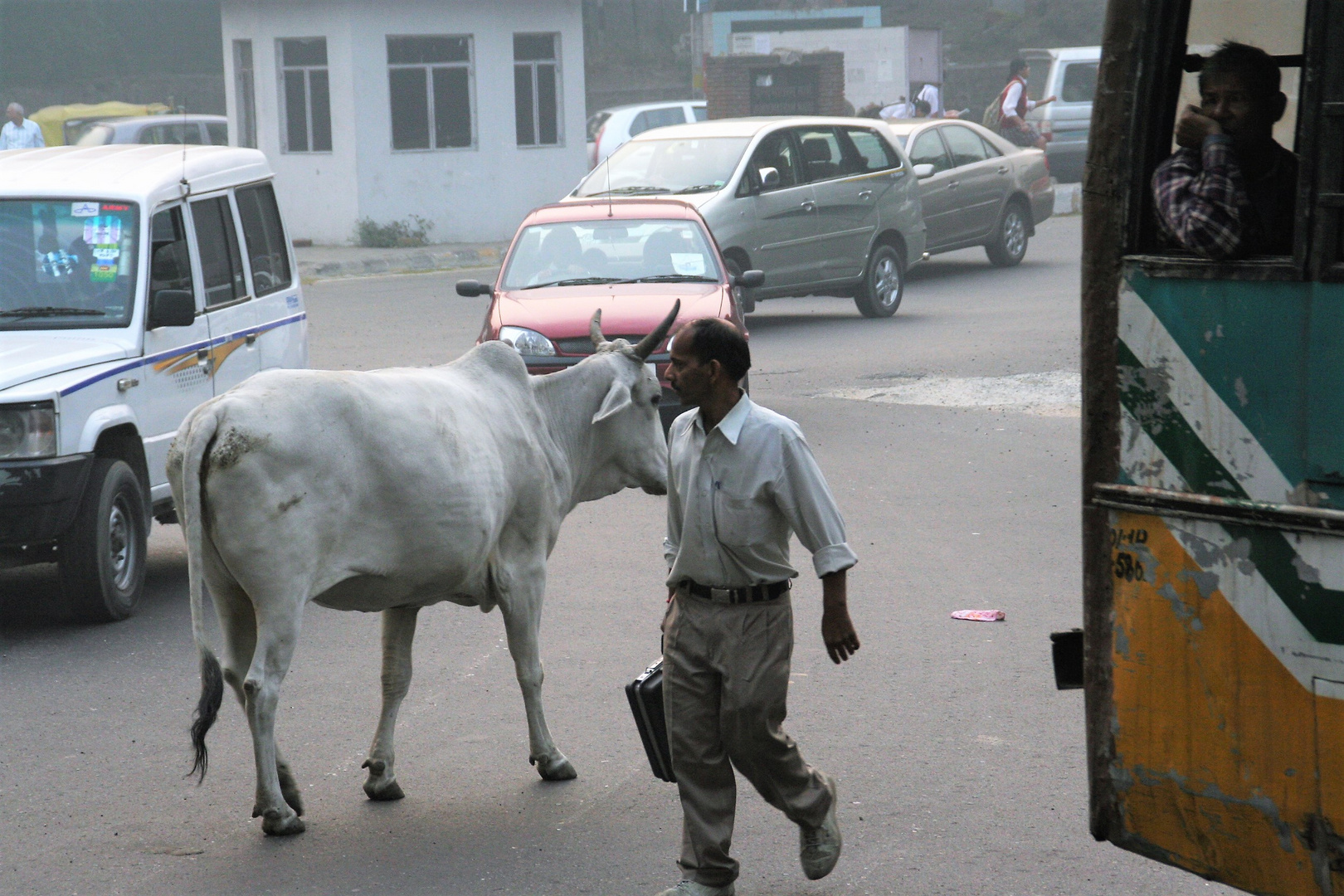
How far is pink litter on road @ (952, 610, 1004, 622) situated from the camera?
24.8 ft

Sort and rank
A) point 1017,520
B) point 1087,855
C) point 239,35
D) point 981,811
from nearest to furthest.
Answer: point 1087,855
point 981,811
point 1017,520
point 239,35

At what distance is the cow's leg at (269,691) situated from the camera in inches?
201

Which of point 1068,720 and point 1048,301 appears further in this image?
point 1048,301

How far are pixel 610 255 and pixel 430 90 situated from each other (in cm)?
A: 1397

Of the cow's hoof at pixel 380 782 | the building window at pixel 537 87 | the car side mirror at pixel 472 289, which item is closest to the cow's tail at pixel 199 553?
the cow's hoof at pixel 380 782

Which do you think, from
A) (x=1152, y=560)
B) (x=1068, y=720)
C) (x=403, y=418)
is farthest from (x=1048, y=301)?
(x=1152, y=560)

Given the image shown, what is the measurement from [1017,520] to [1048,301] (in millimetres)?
9955

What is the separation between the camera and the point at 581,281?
42.5 feet

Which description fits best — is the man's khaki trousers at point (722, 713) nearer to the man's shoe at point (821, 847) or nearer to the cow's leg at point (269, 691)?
the man's shoe at point (821, 847)

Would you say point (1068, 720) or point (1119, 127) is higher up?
point (1119, 127)

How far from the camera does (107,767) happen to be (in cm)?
594

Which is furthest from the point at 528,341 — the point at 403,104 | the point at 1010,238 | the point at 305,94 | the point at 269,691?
the point at 305,94

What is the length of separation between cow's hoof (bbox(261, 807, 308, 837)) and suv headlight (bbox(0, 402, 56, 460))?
285 cm

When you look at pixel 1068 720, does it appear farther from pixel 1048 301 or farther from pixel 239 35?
pixel 239 35
